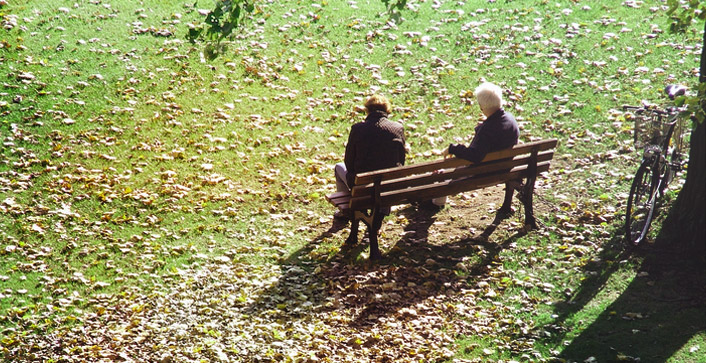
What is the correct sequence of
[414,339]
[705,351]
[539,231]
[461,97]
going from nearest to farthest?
[705,351] < [414,339] < [539,231] < [461,97]

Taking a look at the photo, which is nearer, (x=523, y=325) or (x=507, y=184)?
(x=523, y=325)

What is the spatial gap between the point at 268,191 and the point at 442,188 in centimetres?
255

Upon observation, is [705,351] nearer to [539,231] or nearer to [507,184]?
[539,231]

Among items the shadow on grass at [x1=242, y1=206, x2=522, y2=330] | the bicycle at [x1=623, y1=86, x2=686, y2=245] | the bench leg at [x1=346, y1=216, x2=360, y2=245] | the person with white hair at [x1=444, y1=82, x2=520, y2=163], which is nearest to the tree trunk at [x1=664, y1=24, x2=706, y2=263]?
the bicycle at [x1=623, y1=86, x2=686, y2=245]

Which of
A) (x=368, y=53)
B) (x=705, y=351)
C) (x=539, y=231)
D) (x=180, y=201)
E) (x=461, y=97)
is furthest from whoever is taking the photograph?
(x=368, y=53)

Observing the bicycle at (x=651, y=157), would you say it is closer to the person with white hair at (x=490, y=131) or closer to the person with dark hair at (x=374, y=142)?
the person with white hair at (x=490, y=131)

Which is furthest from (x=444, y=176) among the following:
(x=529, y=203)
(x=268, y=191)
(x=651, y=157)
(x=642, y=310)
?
(x=268, y=191)

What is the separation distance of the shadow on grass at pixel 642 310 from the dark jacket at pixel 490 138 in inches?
62.6

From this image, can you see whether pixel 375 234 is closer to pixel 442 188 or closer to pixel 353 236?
pixel 353 236

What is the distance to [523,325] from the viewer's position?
648 centimetres

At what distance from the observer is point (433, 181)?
758cm

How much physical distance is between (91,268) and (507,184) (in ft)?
15.5

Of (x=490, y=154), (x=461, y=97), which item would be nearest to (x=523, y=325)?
(x=490, y=154)

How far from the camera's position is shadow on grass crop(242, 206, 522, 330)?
22.5 ft
